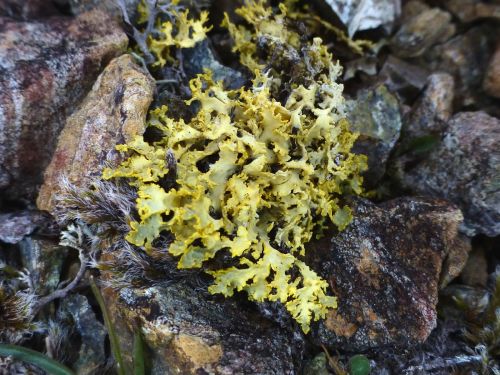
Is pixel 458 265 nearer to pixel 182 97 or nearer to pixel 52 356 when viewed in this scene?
pixel 182 97

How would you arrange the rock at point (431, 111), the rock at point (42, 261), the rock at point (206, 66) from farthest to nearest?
the rock at point (431, 111) < the rock at point (206, 66) < the rock at point (42, 261)

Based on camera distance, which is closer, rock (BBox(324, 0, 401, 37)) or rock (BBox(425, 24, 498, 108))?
rock (BBox(324, 0, 401, 37))

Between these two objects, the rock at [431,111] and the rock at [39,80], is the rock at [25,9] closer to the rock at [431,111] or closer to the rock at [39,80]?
the rock at [39,80]

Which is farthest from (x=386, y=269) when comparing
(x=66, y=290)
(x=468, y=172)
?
(x=66, y=290)

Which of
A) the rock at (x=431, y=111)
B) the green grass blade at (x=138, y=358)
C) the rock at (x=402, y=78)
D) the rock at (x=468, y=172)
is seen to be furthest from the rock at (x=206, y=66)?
the green grass blade at (x=138, y=358)

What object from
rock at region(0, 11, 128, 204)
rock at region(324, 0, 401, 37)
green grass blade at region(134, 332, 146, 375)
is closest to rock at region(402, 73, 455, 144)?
rock at region(324, 0, 401, 37)

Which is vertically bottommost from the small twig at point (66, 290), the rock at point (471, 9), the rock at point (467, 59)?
the small twig at point (66, 290)

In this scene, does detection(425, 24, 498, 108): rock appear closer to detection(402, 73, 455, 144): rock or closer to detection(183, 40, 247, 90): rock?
detection(402, 73, 455, 144): rock

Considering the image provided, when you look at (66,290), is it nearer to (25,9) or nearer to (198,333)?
(198,333)
